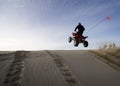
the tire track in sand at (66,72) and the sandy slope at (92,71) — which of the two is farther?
the sandy slope at (92,71)

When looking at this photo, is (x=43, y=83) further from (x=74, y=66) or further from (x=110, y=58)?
(x=110, y=58)

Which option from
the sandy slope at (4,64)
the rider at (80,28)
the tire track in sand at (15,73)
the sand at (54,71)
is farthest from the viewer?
the rider at (80,28)

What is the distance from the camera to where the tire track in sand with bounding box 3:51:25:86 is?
411 inches

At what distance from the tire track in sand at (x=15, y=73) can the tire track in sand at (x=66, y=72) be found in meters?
1.84

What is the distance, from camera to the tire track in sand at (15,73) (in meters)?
10.4

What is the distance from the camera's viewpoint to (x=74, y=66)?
13398 millimetres

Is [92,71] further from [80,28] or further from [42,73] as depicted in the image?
[80,28]

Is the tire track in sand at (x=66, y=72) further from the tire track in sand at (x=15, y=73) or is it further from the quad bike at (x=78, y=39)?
the quad bike at (x=78, y=39)

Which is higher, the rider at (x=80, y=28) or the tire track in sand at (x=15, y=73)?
the rider at (x=80, y=28)

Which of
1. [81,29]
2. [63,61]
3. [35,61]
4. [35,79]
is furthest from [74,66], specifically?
[81,29]

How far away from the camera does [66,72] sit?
40.2ft

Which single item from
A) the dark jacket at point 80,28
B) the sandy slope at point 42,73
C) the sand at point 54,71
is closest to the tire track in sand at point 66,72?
the sand at point 54,71

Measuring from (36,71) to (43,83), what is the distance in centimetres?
161

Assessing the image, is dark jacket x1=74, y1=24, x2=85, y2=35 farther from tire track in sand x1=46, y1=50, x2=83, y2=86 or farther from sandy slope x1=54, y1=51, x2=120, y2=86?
tire track in sand x1=46, y1=50, x2=83, y2=86
